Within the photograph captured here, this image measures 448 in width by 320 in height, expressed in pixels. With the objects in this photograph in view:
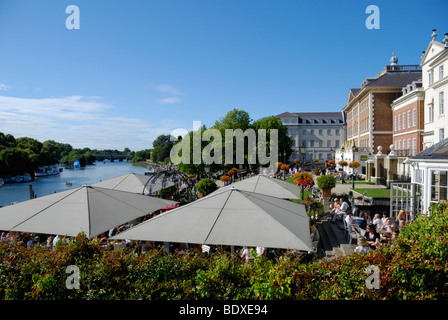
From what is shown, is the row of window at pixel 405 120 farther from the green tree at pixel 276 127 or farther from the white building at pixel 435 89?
the green tree at pixel 276 127

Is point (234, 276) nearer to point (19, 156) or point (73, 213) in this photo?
point (73, 213)

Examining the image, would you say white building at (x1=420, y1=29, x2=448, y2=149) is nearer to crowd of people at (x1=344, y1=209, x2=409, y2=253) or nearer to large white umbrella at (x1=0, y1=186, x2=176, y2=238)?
crowd of people at (x1=344, y1=209, x2=409, y2=253)

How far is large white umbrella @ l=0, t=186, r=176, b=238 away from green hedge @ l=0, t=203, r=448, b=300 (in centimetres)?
287

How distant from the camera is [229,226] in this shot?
19.2 ft

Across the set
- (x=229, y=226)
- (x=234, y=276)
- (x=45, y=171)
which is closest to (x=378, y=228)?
(x=229, y=226)

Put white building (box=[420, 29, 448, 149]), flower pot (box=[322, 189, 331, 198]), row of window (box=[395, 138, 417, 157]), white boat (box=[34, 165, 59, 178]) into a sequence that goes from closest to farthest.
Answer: flower pot (box=[322, 189, 331, 198]) → white building (box=[420, 29, 448, 149]) → row of window (box=[395, 138, 417, 157]) → white boat (box=[34, 165, 59, 178])

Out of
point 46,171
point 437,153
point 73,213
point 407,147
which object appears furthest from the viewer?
point 46,171

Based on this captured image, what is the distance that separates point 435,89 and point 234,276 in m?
34.7

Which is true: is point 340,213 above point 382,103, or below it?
below

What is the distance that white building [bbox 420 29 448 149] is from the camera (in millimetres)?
27500

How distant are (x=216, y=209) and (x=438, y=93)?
3221 cm

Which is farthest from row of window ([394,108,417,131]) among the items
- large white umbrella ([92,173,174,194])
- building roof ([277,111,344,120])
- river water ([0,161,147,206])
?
building roof ([277,111,344,120])

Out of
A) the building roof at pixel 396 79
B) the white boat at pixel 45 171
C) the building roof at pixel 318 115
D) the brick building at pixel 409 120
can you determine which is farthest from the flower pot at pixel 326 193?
the white boat at pixel 45 171
